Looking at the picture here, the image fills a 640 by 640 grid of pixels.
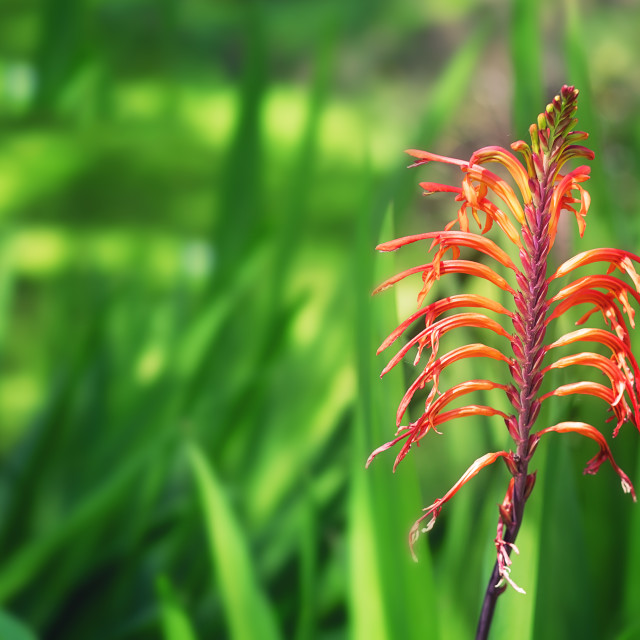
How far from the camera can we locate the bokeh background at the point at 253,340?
0.54 feet

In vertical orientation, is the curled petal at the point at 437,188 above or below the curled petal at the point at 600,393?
A: above

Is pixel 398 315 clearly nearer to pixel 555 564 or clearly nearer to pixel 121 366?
pixel 555 564

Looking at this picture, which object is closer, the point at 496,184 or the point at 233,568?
the point at 496,184

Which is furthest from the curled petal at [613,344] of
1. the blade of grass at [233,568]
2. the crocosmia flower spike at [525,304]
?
the blade of grass at [233,568]

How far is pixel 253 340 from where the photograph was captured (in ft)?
1.42

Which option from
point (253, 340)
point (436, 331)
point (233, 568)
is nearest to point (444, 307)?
point (436, 331)

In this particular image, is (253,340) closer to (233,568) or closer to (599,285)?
(233,568)

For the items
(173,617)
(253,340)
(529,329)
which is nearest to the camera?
(529,329)

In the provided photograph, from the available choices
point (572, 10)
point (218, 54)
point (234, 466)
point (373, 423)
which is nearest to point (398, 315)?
point (373, 423)

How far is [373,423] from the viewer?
129mm

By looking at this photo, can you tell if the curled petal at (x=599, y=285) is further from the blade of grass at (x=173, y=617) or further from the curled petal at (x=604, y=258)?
the blade of grass at (x=173, y=617)

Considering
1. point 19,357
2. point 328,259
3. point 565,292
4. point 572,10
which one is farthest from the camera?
point 328,259

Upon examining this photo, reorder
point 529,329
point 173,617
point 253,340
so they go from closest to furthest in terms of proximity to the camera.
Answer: point 529,329, point 173,617, point 253,340

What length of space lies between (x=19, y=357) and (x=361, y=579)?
47 cm
